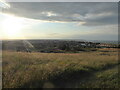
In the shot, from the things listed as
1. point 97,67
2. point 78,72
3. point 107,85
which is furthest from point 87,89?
point 97,67

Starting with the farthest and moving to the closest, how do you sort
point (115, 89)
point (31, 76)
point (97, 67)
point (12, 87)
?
point (97, 67) < point (31, 76) < point (115, 89) < point (12, 87)

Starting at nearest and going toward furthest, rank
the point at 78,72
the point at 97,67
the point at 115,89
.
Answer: the point at 115,89 < the point at 78,72 < the point at 97,67

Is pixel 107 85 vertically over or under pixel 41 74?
under

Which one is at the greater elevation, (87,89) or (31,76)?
(31,76)

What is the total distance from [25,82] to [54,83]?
1.44 m

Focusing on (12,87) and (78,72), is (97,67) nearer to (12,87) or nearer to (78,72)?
(78,72)

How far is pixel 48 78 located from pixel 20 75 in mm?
1452

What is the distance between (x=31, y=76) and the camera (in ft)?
21.1

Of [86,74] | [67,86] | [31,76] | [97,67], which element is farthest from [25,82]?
[97,67]

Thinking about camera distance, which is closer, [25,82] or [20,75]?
[25,82]

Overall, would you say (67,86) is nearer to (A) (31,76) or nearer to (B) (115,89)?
(A) (31,76)

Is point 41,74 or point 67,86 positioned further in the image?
point 41,74

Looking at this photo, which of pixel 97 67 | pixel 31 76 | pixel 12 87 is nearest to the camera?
pixel 12 87

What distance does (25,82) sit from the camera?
5.89m
